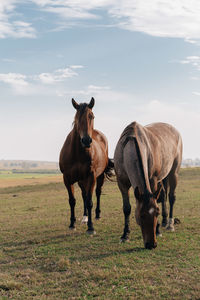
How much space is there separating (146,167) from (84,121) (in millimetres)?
2451

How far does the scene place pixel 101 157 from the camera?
11.4 m

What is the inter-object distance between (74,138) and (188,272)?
5.25 metres

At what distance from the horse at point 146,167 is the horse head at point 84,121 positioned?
885mm

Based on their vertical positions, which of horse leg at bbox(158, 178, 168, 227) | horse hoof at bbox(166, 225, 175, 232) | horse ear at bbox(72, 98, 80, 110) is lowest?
horse hoof at bbox(166, 225, 175, 232)

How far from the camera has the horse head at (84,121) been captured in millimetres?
8461

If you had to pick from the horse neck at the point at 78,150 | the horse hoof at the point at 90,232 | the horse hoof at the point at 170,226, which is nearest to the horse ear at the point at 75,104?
the horse neck at the point at 78,150

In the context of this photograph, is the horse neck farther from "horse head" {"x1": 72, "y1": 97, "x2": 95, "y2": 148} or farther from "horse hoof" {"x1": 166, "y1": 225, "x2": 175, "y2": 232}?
"horse hoof" {"x1": 166, "y1": 225, "x2": 175, "y2": 232}

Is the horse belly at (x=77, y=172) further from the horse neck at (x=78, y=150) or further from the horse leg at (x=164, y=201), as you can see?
the horse leg at (x=164, y=201)

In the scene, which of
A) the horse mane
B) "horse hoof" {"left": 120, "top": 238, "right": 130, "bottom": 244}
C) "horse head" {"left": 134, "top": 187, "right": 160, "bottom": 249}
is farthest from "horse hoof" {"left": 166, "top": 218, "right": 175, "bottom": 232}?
the horse mane

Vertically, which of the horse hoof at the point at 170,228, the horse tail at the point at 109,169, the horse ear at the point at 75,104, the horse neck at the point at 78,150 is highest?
the horse ear at the point at 75,104

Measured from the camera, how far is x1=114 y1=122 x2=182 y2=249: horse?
6543 mm

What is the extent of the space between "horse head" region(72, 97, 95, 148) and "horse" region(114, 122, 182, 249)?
2.90 feet

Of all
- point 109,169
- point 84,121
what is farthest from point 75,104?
point 109,169

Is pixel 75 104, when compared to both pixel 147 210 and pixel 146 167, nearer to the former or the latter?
pixel 146 167
